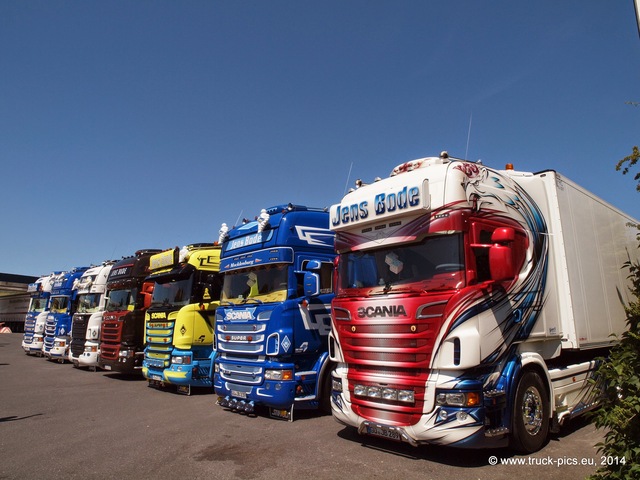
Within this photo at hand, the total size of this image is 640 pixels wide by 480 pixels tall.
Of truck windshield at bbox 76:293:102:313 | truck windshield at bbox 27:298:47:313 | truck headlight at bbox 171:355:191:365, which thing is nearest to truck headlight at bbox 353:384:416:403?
truck headlight at bbox 171:355:191:365

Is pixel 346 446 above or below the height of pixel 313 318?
below

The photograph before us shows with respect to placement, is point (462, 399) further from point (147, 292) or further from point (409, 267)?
point (147, 292)

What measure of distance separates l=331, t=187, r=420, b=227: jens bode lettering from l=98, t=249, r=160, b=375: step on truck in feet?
28.1

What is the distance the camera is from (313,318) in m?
8.23

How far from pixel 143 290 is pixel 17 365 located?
973cm

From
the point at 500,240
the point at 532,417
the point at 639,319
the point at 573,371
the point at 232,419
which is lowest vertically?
the point at 232,419

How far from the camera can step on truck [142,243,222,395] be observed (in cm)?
1070

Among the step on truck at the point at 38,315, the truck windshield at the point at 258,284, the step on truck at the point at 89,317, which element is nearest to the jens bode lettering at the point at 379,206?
the truck windshield at the point at 258,284

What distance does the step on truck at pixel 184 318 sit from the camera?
421 inches

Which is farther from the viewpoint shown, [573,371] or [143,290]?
[143,290]

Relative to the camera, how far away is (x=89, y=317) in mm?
16812

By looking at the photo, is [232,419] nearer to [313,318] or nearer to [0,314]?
Result: [313,318]

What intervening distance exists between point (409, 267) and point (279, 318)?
2.92 metres

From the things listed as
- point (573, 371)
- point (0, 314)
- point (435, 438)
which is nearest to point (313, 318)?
point (435, 438)
